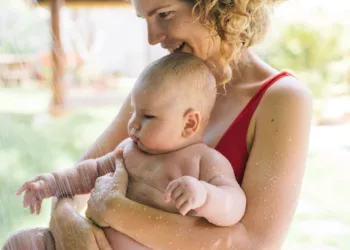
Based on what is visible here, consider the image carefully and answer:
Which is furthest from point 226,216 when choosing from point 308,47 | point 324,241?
point 308,47

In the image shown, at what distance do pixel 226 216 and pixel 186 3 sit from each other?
37 centimetres

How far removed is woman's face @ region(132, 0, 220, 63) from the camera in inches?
36.3

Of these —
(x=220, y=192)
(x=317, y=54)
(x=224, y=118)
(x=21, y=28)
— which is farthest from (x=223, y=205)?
(x=317, y=54)

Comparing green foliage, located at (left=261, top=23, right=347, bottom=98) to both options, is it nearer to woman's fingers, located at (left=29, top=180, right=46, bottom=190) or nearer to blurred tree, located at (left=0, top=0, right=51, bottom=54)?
blurred tree, located at (left=0, top=0, right=51, bottom=54)

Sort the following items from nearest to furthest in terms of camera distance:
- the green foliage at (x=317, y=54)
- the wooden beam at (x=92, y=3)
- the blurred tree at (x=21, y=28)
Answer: the blurred tree at (x=21, y=28), the wooden beam at (x=92, y=3), the green foliage at (x=317, y=54)

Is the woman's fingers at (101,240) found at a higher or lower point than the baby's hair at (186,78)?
lower

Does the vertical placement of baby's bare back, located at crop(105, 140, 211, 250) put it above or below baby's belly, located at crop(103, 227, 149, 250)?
above

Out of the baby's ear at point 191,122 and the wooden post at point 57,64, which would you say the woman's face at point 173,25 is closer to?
the baby's ear at point 191,122

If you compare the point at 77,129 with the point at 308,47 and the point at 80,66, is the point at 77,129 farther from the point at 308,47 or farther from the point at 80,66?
→ the point at 308,47

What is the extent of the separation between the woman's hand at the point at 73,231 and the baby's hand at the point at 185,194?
173mm

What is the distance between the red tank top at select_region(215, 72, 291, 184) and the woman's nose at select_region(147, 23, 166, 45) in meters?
0.19

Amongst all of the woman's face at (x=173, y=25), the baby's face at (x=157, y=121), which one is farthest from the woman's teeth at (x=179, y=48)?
the baby's face at (x=157, y=121)

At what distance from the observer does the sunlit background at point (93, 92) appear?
113 cm

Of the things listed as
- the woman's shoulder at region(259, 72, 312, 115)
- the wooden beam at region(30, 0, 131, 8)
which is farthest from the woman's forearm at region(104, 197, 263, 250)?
the wooden beam at region(30, 0, 131, 8)
